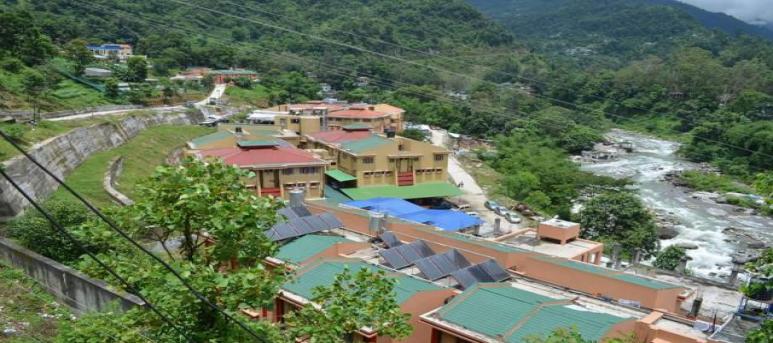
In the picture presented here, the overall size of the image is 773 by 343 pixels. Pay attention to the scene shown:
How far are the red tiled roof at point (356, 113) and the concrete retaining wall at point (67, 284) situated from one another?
98.2 feet

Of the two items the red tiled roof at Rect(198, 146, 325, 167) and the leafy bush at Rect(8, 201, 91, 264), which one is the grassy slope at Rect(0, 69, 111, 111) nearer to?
the red tiled roof at Rect(198, 146, 325, 167)

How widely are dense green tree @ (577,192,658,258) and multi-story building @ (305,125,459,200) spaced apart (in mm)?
7409

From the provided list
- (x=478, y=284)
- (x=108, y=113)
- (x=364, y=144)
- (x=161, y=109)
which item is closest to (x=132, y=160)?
(x=108, y=113)

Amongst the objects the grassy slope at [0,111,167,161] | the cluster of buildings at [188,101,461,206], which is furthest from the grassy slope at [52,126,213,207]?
the cluster of buildings at [188,101,461,206]

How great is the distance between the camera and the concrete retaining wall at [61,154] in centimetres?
1559

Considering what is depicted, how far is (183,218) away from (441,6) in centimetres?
11104

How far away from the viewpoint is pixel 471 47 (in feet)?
322

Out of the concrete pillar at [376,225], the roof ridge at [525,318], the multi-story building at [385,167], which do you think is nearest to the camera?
the roof ridge at [525,318]

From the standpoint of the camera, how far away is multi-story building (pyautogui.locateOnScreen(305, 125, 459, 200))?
29031 mm

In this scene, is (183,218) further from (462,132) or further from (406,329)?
(462,132)

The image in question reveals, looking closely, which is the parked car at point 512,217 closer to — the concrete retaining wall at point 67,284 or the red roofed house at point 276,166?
the red roofed house at point 276,166

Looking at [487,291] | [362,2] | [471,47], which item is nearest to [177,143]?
[487,291]

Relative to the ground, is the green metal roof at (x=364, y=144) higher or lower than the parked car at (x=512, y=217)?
higher

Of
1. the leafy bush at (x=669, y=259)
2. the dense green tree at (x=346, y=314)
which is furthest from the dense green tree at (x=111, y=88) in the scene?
the dense green tree at (x=346, y=314)
